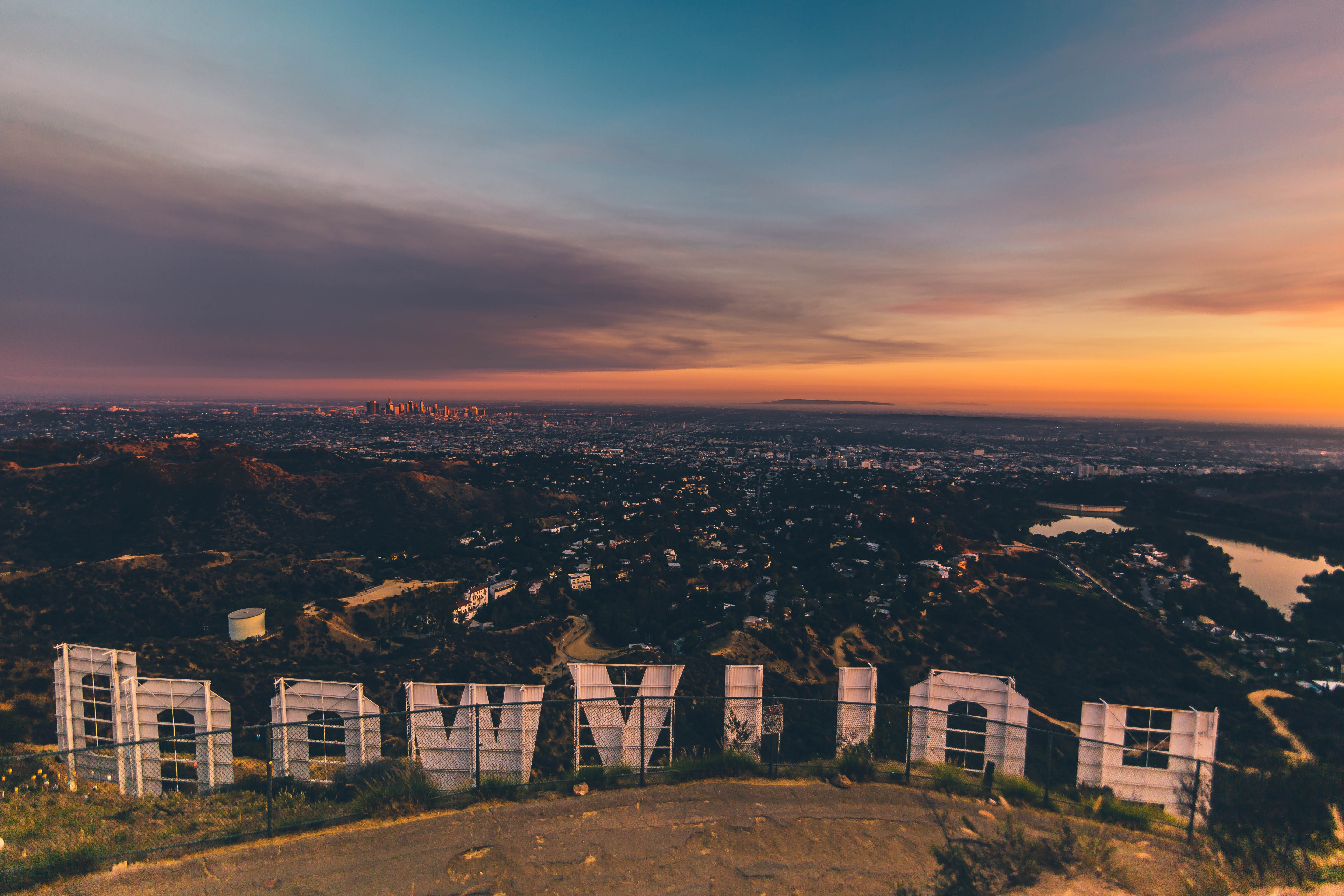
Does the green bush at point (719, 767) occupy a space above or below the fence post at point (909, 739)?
below

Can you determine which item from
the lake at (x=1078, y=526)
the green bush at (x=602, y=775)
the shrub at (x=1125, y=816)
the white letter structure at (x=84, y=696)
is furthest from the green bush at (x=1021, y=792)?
the lake at (x=1078, y=526)

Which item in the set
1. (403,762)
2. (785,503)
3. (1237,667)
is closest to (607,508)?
(785,503)

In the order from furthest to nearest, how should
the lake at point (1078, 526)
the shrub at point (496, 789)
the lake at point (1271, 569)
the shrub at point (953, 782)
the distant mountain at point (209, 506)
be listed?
the lake at point (1078, 526), the lake at point (1271, 569), the distant mountain at point (209, 506), the shrub at point (953, 782), the shrub at point (496, 789)

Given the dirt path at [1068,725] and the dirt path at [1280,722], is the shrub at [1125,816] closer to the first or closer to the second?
the dirt path at [1068,725]

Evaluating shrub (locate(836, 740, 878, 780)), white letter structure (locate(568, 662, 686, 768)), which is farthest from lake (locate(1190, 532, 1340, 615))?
white letter structure (locate(568, 662, 686, 768))

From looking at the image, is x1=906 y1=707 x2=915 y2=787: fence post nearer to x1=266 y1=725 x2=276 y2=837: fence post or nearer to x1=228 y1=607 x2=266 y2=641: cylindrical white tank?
x1=266 y1=725 x2=276 y2=837: fence post

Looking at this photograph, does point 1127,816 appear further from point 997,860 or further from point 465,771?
point 465,771

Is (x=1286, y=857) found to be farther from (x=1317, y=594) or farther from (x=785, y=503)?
(x=785, y=503)
